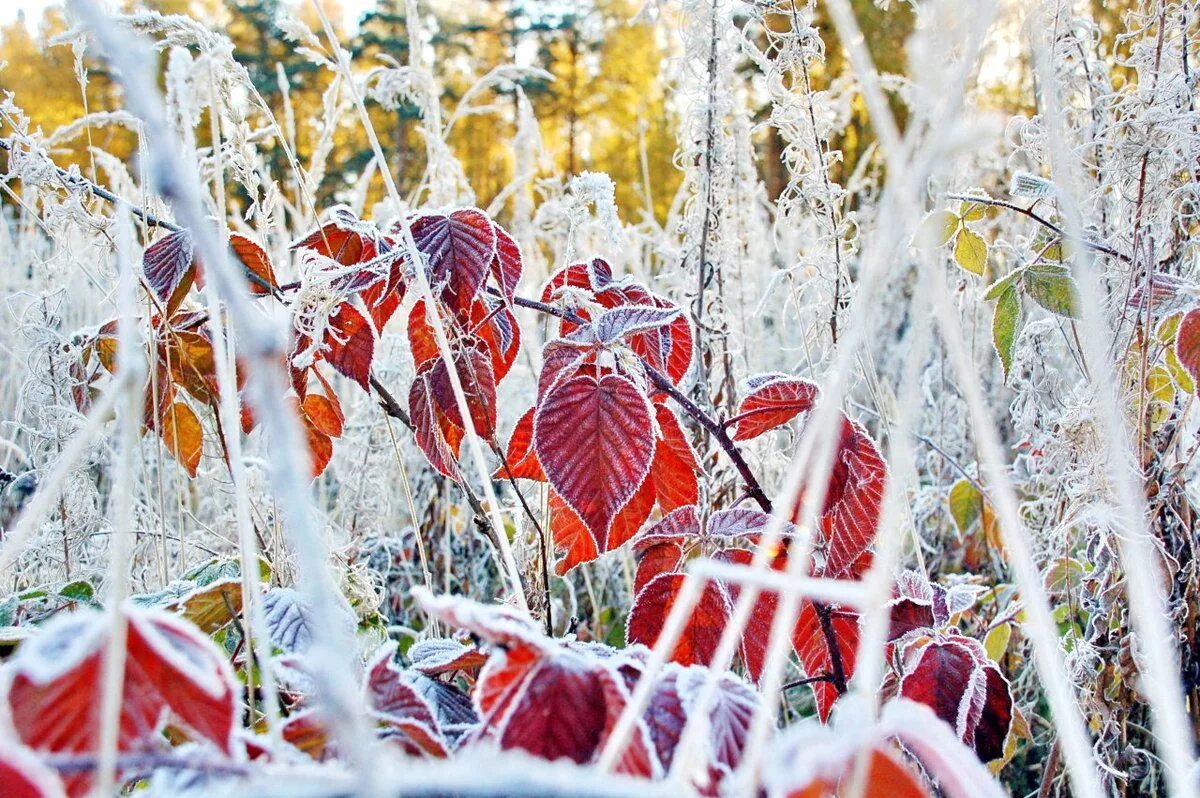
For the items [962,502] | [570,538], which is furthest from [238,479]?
[962,502]

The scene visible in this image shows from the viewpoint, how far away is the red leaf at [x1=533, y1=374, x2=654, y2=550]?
23.3 inches

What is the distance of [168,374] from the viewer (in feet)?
2.62

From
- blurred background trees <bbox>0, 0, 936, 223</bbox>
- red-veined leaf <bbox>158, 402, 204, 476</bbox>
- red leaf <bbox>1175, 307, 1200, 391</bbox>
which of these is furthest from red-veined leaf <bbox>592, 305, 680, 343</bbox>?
blurred background trees <bbox>0, 0, 936, 223</bbox>

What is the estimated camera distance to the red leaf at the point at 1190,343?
615 mm

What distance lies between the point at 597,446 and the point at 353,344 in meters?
0.27

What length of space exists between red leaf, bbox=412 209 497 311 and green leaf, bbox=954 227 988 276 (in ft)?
1.51

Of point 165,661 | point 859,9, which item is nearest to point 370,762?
point 165,661

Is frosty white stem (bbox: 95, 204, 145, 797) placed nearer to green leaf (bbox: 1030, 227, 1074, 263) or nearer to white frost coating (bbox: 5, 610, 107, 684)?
white frost coating (bbox: 5, 610, 107, 684)

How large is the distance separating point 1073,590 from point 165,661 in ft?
2.88

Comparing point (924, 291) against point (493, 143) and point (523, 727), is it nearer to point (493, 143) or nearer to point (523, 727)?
point (523, 727)

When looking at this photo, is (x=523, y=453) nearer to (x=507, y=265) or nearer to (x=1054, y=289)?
(x=507, y=265)

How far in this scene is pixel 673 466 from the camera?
705mm

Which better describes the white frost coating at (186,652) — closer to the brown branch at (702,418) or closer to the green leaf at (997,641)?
the brown branch at (702,418)

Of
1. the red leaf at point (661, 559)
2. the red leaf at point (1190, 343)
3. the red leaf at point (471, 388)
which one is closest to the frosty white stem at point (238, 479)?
the red leaf at point (471, 388)
